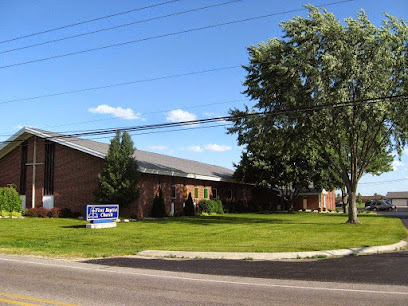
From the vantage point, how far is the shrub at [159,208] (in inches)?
1266

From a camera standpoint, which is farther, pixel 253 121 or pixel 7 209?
pixel 7 209

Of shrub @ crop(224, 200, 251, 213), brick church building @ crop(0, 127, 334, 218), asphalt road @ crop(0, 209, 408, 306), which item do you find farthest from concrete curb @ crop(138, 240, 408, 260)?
shrub @ crop(224, 200, 251, 213)

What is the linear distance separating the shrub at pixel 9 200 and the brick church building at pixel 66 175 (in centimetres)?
227

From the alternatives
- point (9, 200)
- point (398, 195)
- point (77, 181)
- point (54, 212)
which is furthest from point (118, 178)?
point (398, 195)

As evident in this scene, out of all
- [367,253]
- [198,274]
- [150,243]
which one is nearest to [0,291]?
[198,274]

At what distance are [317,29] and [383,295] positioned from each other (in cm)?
2002

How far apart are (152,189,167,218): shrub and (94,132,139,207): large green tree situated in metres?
2.75

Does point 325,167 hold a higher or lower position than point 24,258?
higher

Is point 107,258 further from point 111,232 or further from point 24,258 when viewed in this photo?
point 111,232

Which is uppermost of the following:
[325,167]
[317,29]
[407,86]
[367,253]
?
[317,29]

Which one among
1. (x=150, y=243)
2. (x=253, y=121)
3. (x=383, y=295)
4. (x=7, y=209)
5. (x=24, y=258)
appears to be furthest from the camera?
(x=7, y=209)

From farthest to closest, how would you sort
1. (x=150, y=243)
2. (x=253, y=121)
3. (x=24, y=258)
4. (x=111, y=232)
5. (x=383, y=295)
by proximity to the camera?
(x=253, y=121) < (x=111, y=232) < (x=150, y=243) < (x=24, y=258) < (x=383, y=295)

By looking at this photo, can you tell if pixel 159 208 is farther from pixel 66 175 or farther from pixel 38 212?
pixel 38 212

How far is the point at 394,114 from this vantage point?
1005 inches
